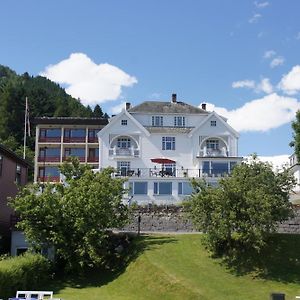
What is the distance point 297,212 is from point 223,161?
18.4 m

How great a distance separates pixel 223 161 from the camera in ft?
195

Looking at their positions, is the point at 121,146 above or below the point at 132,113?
below

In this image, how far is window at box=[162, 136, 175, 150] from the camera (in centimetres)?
6300

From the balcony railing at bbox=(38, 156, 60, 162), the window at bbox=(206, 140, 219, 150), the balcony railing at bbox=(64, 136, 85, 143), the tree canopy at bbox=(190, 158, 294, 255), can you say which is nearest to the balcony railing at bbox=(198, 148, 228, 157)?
the window at bbox=(206, 140, 219, 150)

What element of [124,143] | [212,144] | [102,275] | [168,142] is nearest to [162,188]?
[168,142]

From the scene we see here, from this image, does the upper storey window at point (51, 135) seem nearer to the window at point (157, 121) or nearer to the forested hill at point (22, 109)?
the forested hill at point (22, 109)

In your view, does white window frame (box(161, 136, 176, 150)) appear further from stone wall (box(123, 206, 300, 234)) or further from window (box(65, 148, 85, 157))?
window (box(65, 148, 85, 157))

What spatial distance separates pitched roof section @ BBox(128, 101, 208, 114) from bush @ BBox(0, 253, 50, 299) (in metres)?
36.2

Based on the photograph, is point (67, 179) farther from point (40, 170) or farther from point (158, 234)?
point (40, 170)

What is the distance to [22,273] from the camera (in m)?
25.6

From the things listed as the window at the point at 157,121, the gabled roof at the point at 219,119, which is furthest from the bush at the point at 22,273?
the window at the point at 157,121

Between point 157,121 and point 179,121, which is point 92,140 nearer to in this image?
point 157,121

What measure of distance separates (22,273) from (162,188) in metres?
30.0

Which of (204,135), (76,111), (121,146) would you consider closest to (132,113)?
(121,146)
